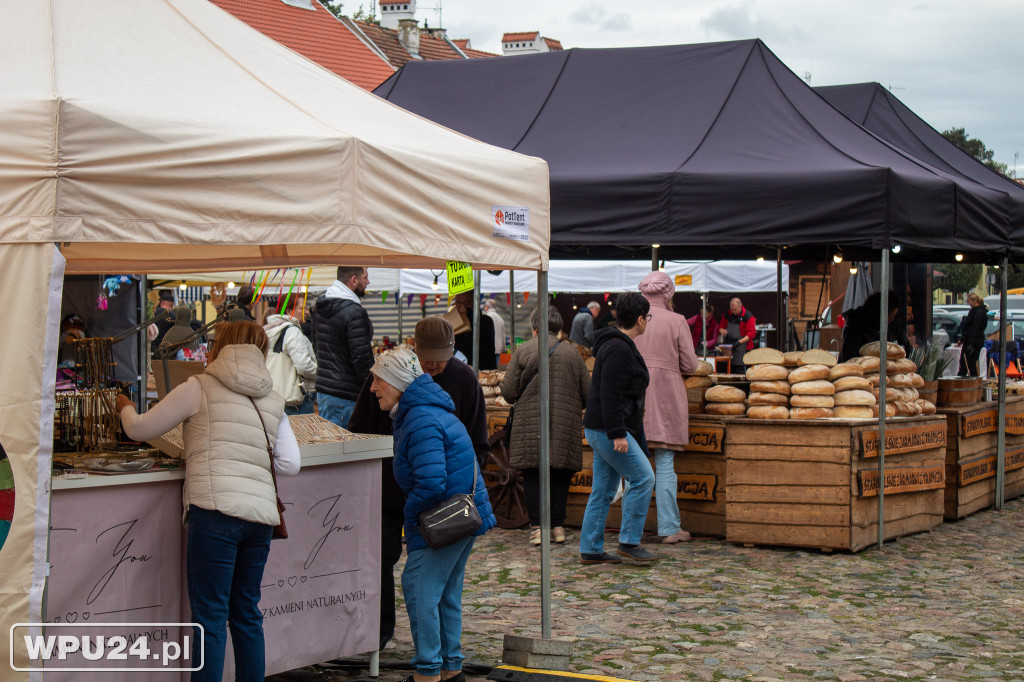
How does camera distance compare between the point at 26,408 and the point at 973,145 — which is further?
the point at 973,145

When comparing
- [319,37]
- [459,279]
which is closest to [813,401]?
[459,279]

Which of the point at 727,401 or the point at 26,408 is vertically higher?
the point at 26,408

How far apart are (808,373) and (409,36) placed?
95.7ft

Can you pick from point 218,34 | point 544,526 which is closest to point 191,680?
point 544,526

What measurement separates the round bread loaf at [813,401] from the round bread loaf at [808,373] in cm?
16

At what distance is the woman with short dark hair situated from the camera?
7500mm

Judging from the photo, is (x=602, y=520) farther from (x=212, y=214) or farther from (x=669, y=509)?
(x=212, y=214)

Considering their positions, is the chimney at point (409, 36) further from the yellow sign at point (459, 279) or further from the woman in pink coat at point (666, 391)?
the woman in pink coat at point (666, 391)

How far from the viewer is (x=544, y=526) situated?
555cm

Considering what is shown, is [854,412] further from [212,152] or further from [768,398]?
[212,152]

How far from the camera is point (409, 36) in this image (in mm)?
35281

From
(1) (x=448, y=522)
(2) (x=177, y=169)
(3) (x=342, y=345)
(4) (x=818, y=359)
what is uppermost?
(2) (x=177, y=169)

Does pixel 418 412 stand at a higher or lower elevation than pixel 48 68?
lower

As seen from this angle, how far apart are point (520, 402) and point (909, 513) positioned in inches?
127
